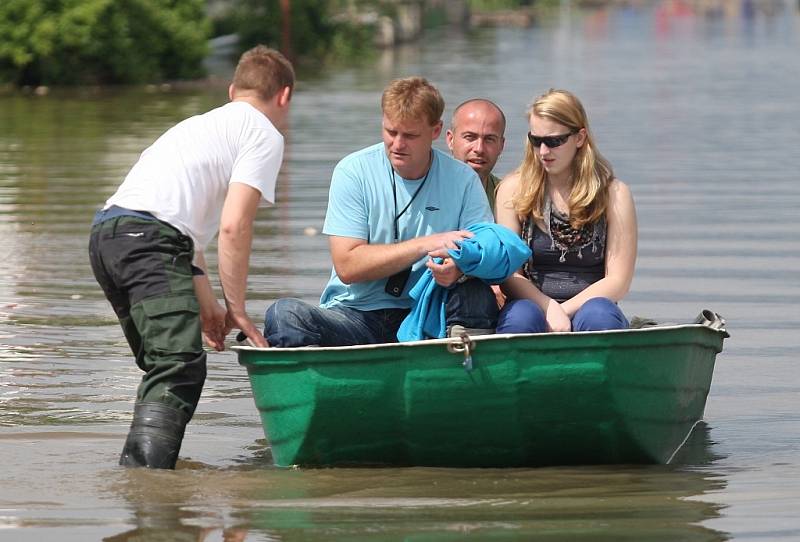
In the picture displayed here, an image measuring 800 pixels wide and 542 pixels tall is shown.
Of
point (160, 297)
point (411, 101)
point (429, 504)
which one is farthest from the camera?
point (411, 101)

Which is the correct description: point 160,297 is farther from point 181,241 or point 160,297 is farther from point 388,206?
point 388,206

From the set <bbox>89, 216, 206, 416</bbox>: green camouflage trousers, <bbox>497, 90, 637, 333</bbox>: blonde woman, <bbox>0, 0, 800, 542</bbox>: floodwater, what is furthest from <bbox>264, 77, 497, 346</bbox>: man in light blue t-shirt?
<bbox>0, 0, 800, 542</bbox>: floodwater

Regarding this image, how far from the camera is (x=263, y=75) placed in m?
6.22

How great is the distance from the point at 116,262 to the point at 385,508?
1341 millimetres

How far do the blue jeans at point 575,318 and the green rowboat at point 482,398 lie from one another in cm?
30

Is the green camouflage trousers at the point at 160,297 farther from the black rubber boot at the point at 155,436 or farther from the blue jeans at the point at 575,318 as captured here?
the blue jeans at the point at 575,318

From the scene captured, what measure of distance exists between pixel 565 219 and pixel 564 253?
0.46 feet

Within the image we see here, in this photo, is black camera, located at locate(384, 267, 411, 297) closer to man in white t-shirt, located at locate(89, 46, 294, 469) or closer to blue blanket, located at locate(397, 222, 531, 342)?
blue blanket, located at locate(397, 222, 531, 342)

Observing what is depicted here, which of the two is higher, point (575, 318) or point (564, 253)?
point (564, 253)

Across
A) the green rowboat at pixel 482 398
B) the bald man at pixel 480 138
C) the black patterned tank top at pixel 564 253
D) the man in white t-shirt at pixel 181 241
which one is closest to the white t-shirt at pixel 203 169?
the man in white t-shirt at pixel 181 241

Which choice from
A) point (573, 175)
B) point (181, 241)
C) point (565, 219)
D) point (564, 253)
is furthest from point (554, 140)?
point (181, 241)

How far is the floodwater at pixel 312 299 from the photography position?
5.55 meters

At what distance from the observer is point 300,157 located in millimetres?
18234

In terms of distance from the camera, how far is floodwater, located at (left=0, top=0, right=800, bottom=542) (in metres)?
5.55
